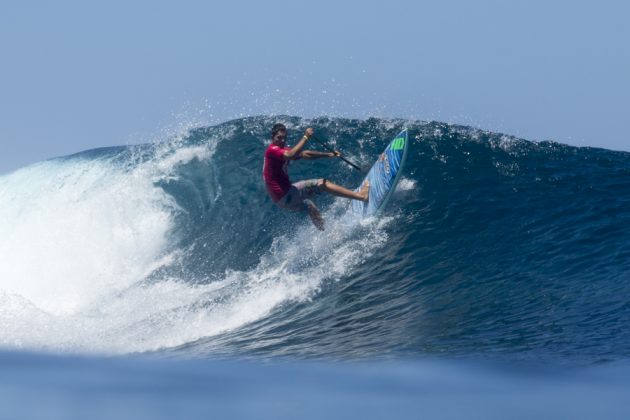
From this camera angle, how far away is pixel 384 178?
10.0m

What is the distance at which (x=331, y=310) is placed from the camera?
8133 millimetres

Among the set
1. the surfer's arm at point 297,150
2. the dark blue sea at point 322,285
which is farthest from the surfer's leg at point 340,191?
the surfer's arm at point 297,150

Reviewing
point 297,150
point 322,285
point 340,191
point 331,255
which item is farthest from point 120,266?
point 322,285

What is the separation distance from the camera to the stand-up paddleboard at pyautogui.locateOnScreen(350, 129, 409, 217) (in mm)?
9789

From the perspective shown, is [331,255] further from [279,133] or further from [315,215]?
[279,133]

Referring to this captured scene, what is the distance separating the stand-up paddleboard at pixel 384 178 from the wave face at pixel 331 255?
0.27 metres

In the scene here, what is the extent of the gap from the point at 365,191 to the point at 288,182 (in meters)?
1.19

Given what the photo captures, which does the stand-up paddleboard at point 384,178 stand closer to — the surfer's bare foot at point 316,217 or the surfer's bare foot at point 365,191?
the surfer's bare foot at point 365,191

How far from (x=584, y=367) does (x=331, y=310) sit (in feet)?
10.2

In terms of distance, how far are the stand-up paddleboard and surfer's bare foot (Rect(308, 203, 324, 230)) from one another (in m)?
0.60

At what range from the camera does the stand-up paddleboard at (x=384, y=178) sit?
385 inches

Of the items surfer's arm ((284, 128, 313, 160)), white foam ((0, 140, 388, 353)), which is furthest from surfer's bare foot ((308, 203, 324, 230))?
surfer's arm ((284, 128, 313, 160))

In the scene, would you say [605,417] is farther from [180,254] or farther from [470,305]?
[180,254]

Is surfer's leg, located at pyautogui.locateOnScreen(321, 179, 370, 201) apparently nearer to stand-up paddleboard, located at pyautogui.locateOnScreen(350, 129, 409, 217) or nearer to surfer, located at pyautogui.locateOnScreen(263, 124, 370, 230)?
surfer, located at pyautogui.locateOnScreen(263, 124, 370, 230)
